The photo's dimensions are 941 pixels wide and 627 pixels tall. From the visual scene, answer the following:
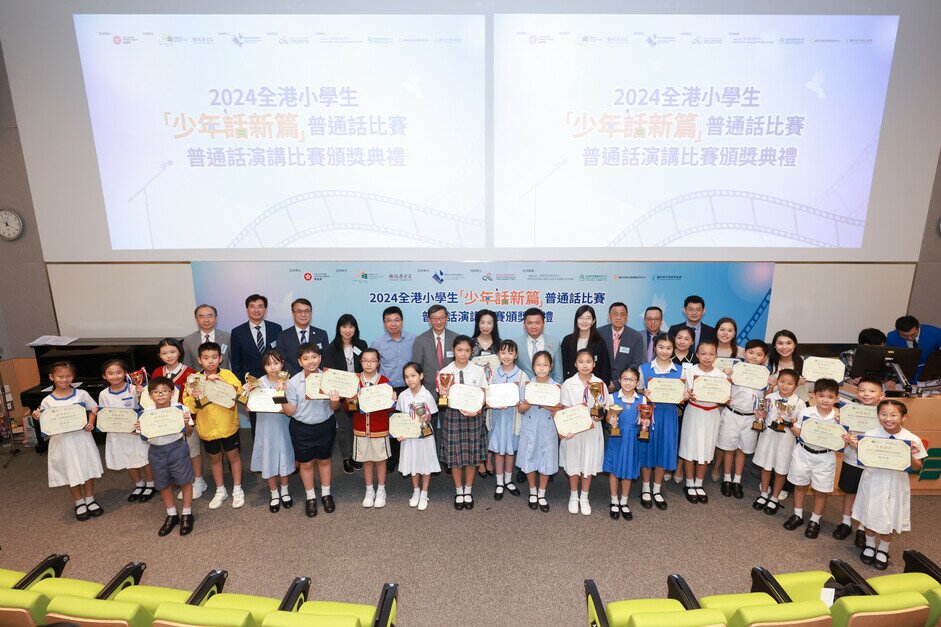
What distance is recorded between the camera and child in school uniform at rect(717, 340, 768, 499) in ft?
12.2

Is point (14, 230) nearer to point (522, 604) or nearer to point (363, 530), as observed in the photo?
point (363, 530)

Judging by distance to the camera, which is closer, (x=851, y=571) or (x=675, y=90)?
(x=851, y=571)

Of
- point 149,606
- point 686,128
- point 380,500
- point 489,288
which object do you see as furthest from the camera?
point 489,288

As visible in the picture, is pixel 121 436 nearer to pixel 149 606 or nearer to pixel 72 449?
pixel 72 449

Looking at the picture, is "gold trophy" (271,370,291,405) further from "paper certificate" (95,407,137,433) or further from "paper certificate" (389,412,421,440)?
"paper certificate" (95,407,137,433)

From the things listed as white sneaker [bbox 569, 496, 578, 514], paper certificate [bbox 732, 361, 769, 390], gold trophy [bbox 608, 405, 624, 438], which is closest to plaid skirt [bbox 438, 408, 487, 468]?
white sneaker [bbox 569, 496, 578, 514]

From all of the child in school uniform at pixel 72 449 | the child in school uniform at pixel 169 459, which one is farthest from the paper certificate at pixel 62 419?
the child in school uniform at pixel 169 459

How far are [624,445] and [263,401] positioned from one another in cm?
273

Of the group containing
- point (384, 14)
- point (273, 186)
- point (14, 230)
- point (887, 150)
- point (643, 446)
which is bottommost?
point (643, 446)

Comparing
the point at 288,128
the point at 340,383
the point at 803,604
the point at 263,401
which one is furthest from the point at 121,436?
the point at 803,604

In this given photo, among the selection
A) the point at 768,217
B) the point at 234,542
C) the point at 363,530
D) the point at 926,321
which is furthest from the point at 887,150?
the point at 234,542

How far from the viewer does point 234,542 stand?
11.3 feet

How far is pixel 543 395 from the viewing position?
137 inches

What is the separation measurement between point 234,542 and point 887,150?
6.70 m
